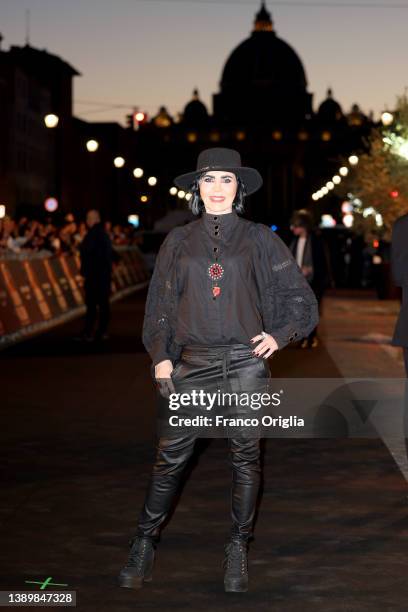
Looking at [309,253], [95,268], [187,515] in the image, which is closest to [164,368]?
[187,515]

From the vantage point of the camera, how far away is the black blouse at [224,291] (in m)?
6.70

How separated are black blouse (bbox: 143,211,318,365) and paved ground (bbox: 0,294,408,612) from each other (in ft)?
3.29

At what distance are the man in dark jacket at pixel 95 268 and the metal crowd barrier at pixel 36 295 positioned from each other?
108cm

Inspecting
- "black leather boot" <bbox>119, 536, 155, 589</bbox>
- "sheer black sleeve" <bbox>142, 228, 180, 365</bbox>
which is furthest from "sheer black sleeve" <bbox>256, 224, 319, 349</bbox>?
"black leather boot" <bbox>119, 536, 155, 589</bbox>

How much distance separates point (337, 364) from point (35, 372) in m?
3.44

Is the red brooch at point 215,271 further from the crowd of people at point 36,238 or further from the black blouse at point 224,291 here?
the crowd of people at point 36,238

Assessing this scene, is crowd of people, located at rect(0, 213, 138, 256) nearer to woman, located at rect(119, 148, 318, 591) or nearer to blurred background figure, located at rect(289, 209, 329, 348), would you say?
blurred background figure, located at rect(289, 209, 329, 348)

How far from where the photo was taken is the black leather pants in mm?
6734

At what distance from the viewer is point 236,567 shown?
21.8ft

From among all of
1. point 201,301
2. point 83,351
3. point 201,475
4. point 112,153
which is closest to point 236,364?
point 201,301

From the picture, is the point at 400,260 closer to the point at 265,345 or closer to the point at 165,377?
the point at 265,345

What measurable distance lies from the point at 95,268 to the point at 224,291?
15778mm

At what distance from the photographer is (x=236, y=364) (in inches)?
266

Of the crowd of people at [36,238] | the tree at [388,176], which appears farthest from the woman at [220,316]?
the tree at [388,176]
